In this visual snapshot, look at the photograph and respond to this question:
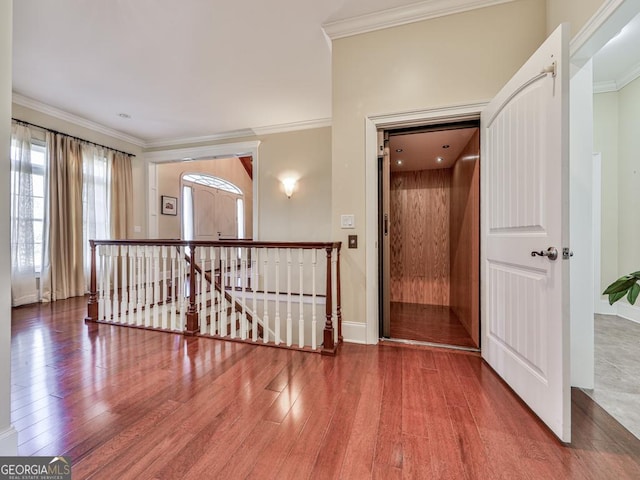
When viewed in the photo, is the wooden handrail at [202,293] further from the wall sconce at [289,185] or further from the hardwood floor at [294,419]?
the wall sconce at [289,185]

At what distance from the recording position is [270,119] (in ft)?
14.6

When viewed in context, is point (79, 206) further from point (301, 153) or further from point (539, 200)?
point (539, 200)

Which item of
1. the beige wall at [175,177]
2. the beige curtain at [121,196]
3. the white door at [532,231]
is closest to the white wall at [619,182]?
the white door at [532,231]

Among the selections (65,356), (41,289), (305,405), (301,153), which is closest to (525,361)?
(305,405)

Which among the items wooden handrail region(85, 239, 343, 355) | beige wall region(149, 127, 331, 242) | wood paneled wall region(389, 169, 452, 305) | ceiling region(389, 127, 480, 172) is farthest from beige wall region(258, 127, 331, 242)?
wooden handrail region(85, 239, 343, 355)

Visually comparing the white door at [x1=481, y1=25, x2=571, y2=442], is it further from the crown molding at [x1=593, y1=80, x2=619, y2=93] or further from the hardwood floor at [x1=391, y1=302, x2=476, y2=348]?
the crown molding at [x1=593, y1=80, x2=619, y2=93]

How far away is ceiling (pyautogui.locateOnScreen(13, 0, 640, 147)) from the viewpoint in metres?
2.26

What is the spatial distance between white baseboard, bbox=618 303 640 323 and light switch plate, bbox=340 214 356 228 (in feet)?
10.6

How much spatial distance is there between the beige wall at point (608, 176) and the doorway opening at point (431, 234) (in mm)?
1620

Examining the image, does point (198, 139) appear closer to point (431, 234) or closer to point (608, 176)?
point (431, 234)

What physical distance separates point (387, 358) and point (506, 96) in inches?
77.0

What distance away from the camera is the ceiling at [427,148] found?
2727mm

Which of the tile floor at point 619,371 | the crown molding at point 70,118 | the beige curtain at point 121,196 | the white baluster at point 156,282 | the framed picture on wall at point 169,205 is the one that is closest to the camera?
the tile floor at point 619,371

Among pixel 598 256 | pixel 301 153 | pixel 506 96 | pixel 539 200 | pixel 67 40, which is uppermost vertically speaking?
pixel 67 40
